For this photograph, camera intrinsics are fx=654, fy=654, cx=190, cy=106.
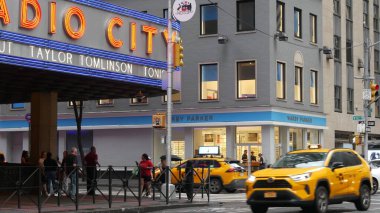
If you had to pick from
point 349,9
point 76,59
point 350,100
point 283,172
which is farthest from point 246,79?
point 283,172

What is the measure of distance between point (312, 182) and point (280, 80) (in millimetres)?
23676

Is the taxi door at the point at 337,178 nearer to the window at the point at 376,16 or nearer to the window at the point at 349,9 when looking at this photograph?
the window at the point at 349,9

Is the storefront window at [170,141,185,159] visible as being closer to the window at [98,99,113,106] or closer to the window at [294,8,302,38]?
the window at [98,99,113,106]

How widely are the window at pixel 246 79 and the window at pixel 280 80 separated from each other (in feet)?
4.97

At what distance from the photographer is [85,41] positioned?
2088cm

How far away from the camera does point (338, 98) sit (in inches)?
1817

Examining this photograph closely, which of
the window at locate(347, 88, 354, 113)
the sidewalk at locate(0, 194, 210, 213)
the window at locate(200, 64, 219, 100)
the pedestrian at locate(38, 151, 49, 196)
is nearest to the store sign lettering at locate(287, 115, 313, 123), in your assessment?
the window at locate(200, 64, 219, 100)

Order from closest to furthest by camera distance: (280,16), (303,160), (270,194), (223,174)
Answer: (270,194)
(303,160)
(223,174)
(280,16)

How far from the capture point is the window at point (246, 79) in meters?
38.7

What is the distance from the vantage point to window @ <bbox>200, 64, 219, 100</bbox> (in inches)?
1570

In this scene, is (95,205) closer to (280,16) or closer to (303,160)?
(303,160)

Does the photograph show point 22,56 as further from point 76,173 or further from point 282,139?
point 282,139

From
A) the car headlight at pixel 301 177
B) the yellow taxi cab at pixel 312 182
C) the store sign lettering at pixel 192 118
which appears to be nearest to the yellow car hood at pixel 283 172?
the yellow taxi cab at pixel 312 182

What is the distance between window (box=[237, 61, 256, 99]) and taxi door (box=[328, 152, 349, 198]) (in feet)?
68.0
